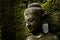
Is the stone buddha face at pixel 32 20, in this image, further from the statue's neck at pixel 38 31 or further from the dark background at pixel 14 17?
the dark background at pixel 14 17

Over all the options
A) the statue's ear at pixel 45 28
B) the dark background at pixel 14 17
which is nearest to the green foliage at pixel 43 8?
the dark background at pixel 14 17

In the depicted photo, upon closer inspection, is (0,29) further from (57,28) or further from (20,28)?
(57,28)

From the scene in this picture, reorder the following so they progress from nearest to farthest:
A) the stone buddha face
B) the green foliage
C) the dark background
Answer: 1. the stone buddha face
2. the dark background
3. the green foliage

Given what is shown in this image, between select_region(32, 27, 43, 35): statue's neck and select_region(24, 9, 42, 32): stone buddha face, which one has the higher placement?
select_region(24, 9, 42, 32): stone buddha face

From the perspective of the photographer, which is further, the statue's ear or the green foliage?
the green foliage

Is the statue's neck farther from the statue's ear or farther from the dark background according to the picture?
the dark background

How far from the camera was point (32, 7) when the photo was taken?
2311 mm

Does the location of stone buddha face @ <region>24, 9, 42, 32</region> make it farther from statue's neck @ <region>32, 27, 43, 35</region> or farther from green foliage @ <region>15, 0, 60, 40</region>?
green foliage @ <region>15, 0, 60, 40</region>

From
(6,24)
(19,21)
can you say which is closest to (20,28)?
(19,21)

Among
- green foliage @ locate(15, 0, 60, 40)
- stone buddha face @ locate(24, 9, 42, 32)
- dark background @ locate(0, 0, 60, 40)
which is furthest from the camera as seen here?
green foliage @ locate(15, 0, 60, 40)

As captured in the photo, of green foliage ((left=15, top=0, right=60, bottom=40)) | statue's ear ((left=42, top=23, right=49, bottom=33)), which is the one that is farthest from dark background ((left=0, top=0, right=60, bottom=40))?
statue's ear ((left=42, top=23, right=49, bottom=33))

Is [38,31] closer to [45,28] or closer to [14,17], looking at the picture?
[45,28]

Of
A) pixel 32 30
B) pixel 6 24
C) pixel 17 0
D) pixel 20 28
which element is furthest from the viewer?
pixel 17 0

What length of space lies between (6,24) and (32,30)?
0.32 m
